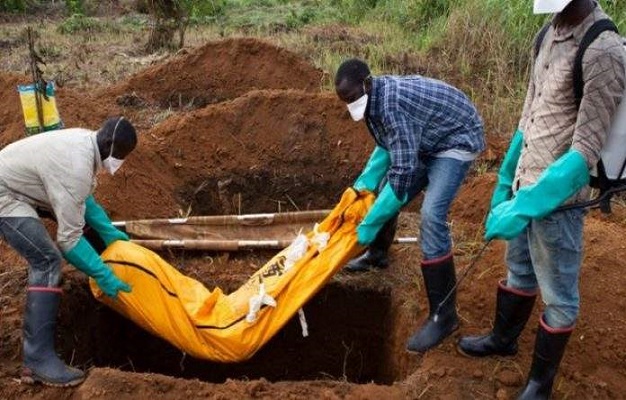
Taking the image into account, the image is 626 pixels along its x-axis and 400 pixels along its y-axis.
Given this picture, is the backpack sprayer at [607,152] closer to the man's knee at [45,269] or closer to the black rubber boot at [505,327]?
the black rubber boot at [505,327]

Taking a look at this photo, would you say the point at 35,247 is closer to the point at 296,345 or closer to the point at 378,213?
the point at 378,213

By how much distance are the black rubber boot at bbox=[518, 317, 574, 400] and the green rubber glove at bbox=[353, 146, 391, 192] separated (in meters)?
1.32

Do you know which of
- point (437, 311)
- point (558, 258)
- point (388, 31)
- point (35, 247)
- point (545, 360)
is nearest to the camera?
point (558, 258)

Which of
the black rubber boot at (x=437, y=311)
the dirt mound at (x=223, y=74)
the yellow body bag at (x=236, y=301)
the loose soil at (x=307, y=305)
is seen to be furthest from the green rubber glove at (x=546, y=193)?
the dirt mound at (x=223, y=74)

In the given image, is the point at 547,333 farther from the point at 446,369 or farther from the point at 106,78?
the point at 106,78

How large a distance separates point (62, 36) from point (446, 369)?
36.9ft

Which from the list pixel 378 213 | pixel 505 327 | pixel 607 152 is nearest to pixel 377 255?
pixel 378 213

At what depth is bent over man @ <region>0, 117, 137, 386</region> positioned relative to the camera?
326 cm

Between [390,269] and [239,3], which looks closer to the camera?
[390,269]

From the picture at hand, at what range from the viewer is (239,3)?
16453mm

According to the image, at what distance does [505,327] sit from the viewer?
11.2 feet

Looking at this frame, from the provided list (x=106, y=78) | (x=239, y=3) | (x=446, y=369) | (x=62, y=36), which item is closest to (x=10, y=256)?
(x=446, y=369)

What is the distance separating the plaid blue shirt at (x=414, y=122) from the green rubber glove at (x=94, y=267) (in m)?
1.60

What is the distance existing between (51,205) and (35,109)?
66.8 inches
